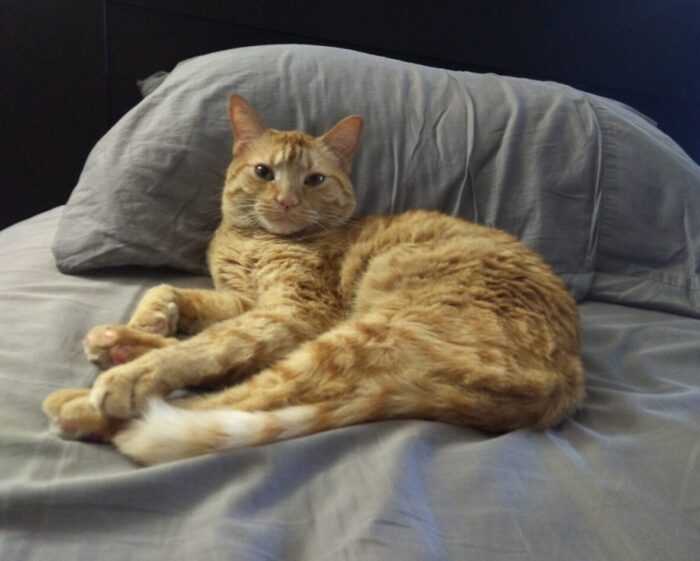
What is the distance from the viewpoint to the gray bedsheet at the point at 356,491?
744mm

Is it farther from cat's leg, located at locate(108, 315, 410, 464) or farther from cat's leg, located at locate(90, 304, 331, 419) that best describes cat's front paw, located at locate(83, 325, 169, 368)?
cat's leg, located at locate(108, 315, 410, 464)

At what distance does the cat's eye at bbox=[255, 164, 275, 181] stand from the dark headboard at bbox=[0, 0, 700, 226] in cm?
96

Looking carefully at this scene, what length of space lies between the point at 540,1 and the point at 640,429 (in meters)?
2.15

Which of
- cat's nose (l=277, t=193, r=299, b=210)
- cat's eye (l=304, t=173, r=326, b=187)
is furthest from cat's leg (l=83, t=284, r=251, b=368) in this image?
cat's eye (l=304, t=173, r=326, b=187)

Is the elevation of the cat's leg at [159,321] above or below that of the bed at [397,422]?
below

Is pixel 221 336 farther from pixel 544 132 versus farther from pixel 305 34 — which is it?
pixel 305 34

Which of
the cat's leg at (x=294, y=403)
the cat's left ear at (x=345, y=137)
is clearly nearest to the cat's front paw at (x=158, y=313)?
the cat's leg at (x=294, y=403)

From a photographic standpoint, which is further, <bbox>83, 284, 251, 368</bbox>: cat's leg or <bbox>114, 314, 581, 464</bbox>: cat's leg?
<bbox>83, 284, 251, 368</bbox>: cat's leg

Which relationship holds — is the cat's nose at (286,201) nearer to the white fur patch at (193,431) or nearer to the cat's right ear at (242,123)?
the cat's right ear at (242,123)

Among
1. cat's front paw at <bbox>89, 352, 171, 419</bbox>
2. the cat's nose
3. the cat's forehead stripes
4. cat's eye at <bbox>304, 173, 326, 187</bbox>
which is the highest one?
the cat's forehead stripes

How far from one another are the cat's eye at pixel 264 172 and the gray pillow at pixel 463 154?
14 centimetres

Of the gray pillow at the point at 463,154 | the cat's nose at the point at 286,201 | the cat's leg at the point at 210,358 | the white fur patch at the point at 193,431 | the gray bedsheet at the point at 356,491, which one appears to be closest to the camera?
the gray bedsheet at the point at 356,491

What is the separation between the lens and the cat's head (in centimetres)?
162

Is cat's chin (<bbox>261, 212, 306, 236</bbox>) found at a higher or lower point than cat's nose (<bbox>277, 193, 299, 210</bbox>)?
lower
